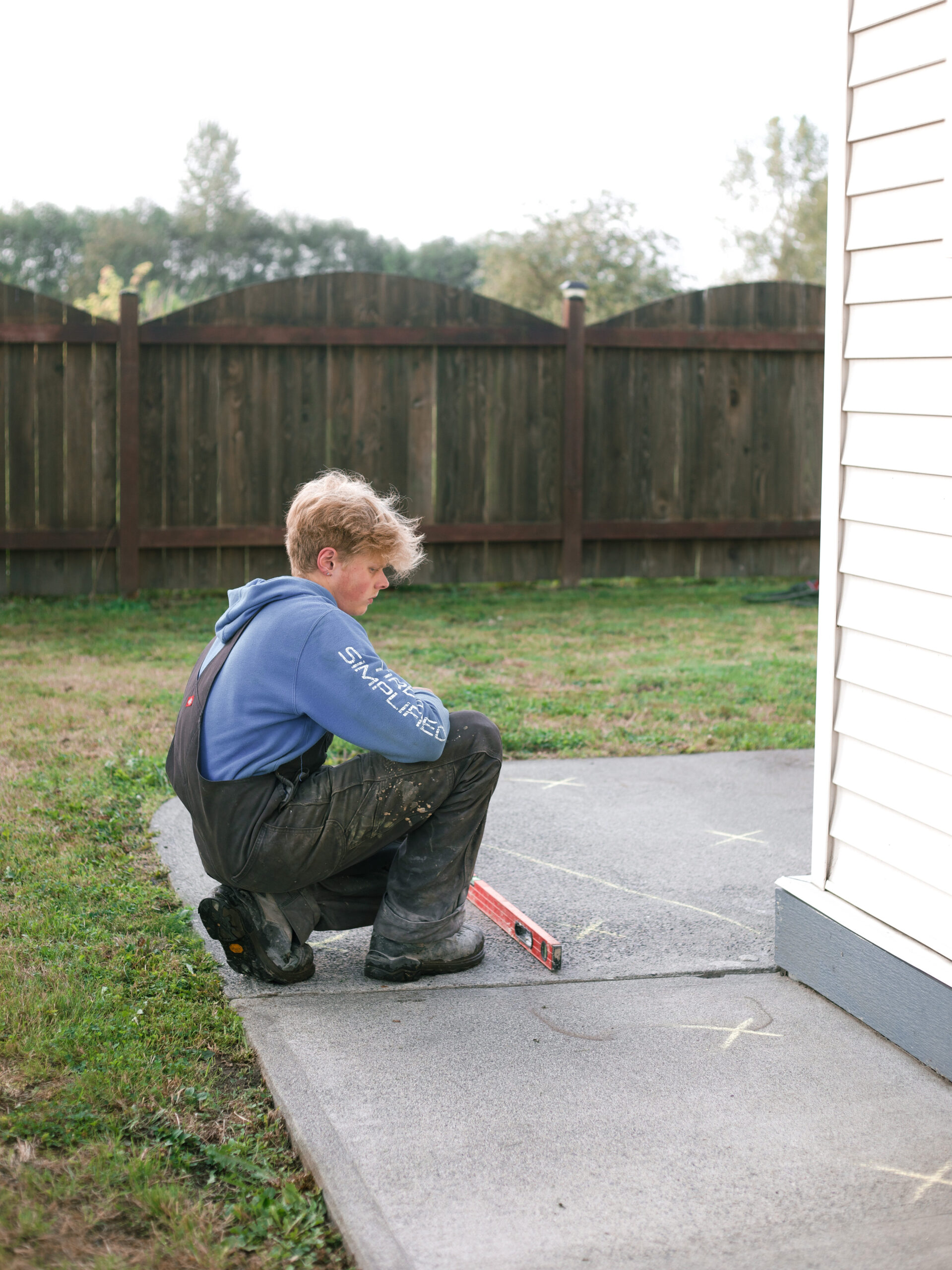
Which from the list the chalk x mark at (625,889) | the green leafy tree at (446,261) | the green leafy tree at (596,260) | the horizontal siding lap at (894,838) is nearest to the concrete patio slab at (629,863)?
the chalk x mark at (625,889)

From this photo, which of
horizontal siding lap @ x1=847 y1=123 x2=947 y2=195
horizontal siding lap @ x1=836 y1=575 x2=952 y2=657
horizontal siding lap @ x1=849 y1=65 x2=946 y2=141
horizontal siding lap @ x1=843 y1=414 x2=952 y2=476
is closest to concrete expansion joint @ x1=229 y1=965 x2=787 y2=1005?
horizontal siding lap @ x1=836 y1=575 x2=952 y2=657

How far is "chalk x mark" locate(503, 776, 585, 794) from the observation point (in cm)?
466

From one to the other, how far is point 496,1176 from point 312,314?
26.8 ft

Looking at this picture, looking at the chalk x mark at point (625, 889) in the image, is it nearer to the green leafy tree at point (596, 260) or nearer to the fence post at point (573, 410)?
the fence post at point (573, 410)

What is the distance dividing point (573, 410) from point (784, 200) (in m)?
29.4

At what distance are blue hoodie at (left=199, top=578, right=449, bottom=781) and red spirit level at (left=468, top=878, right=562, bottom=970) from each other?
2.00ft

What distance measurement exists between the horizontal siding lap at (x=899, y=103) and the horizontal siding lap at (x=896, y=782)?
1.32 meters

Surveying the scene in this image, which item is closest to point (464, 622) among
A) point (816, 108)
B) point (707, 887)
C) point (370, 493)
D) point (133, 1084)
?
point (707, 887)

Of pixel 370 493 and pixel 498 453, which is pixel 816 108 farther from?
pixel 370 493

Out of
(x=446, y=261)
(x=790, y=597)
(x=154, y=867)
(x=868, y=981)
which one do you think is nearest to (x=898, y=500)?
(x=868, y=981)

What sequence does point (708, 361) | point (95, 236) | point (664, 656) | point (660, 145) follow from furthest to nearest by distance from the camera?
1. point (95, 236)
2. point (660, 145)
3. point (708, 361)
4. point (664, 656)

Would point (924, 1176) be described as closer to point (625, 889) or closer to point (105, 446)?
point (625, 889)

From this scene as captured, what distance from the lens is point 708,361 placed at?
10.3 metres

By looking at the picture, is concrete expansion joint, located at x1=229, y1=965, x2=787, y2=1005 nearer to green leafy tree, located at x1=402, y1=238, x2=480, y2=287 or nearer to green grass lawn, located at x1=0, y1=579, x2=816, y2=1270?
green grass lawn, located at x1=0, y1=579, x2=816, y2=1270
